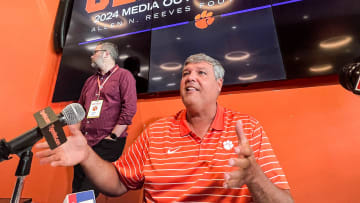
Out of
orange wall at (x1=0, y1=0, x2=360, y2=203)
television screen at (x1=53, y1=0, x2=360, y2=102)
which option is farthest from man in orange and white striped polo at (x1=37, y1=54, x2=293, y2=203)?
television screen at (x1=53, y1=0, x2=360, y2=102)

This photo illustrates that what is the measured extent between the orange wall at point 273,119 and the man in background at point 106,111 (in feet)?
0.81

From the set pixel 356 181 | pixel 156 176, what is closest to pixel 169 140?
pixel 156 176

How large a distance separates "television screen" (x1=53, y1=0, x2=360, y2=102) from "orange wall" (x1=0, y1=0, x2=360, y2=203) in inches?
7.1

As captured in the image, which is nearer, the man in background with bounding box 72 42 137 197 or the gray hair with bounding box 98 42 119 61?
the man in background with bounding box 72 42 137 197

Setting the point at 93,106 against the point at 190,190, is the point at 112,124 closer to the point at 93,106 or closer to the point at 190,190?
the point at 93,106

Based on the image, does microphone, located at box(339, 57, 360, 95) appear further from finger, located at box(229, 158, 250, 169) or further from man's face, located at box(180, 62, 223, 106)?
man's face, located at box(180, 62, 223, 106)

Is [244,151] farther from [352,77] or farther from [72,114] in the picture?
[72,114]

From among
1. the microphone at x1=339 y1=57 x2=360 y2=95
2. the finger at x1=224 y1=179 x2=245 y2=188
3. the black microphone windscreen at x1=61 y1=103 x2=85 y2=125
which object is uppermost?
the microphone at x1=339 y1=57 x2=360 y2=95

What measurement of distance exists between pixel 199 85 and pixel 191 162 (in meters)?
0.47

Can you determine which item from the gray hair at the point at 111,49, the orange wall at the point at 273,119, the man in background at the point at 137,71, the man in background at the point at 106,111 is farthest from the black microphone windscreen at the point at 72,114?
the gray hair at the point at 111,49

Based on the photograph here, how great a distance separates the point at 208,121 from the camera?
1.19 meters

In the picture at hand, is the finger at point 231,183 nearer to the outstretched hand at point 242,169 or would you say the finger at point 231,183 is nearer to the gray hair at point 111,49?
the outstretched hand at point 242,169

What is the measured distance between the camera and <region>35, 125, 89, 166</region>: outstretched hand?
2.46ft

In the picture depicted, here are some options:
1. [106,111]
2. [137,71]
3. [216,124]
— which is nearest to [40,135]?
[216,124]
